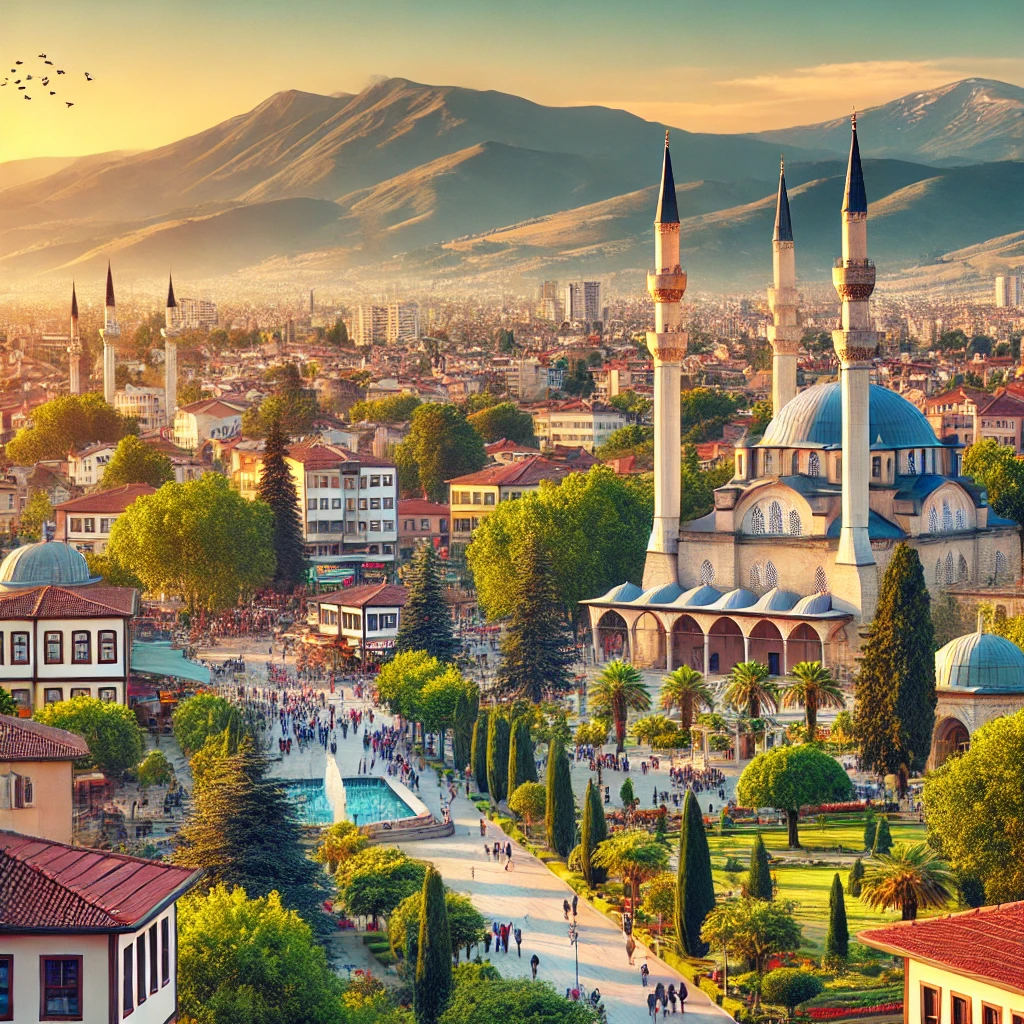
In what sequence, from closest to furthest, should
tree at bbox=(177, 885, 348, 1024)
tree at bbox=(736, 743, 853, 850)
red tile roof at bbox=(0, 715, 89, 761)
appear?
1. tree at bbox=(177, 885, 348, 1024)
2. red tile roof at bbox=(0, 715, 89, 761)
3. tree at bbox=(736, 743, 853, 850)

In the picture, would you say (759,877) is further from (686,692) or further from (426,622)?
(426,622)

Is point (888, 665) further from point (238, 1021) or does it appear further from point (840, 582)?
point (238, 1021)

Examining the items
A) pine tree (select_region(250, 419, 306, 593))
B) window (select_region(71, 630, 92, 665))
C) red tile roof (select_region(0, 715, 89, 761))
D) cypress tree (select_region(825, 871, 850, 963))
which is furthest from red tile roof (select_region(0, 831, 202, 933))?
pine tree (select_region(250, 419, 306, 593))

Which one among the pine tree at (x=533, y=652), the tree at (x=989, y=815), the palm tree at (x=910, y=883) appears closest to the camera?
the tree at (x=989, y=815)

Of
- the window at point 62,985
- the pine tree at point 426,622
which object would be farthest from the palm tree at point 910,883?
the pine tree at point 426,622

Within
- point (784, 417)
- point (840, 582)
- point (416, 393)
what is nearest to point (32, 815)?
point (840, 582)

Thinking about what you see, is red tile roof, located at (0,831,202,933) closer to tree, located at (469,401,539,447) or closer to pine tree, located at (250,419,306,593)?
pine tree, located at (250,419,306,593)

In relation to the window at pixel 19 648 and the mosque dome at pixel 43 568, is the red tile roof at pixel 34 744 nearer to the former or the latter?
the window at pixel 19 648
